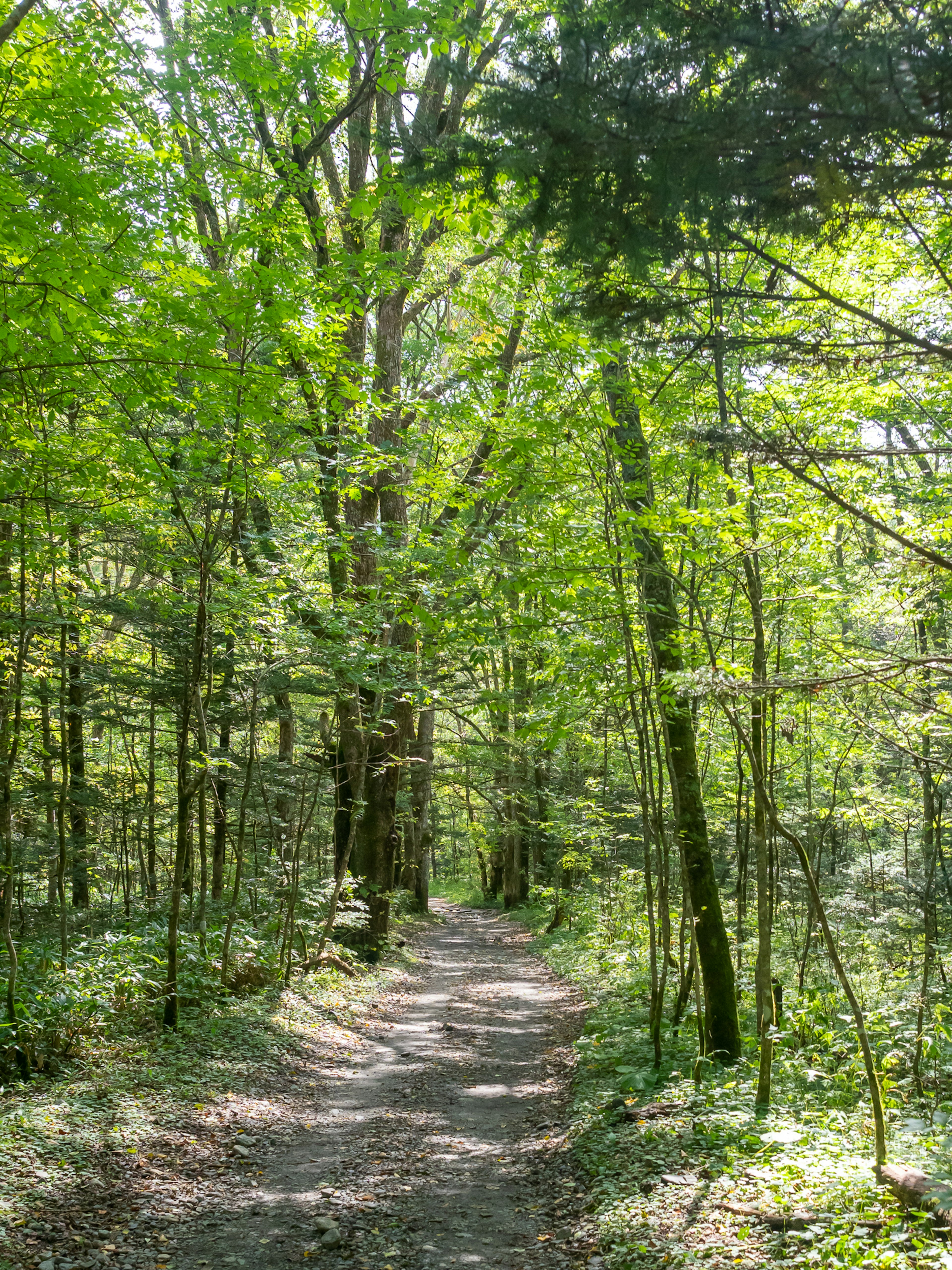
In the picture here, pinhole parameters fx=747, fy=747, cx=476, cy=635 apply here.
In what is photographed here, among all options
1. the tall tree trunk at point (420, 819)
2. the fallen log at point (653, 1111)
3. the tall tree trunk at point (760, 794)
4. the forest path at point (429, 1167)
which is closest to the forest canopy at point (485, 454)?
the tall tree trunk at point (760, 794)

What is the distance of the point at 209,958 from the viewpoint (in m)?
8.59

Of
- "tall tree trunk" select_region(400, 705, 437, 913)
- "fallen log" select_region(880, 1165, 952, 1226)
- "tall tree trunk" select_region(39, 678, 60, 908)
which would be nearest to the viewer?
"fallen log" select_region(880, 1165, 952, 1226)

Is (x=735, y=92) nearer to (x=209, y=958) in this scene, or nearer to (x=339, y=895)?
(x=209, y=958)

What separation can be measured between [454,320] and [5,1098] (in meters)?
16.2

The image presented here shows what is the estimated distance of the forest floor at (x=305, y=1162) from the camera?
13.3 feet

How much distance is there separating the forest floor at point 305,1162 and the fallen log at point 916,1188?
5.43ft

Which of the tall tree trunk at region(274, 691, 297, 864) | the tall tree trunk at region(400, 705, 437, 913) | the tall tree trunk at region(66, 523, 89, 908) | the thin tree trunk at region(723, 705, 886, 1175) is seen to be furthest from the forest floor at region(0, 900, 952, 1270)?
the tall tree trunk at region(400, 705, 437, 913)

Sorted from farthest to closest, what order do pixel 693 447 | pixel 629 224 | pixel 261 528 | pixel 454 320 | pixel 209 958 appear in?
1. pixel 454 320
2. pixel 261 528
3. pixel 209 958
4. pixel 693 447
5. pixel 629 224

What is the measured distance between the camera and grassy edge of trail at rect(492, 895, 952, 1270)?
3.54 meters

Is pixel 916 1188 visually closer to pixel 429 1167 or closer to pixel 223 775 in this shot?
pixel 429 1167

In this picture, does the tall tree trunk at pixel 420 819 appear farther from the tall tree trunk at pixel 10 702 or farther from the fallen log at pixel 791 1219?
the fallen log at pixel 791 1219

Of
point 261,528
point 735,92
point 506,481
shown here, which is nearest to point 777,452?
point 735,92

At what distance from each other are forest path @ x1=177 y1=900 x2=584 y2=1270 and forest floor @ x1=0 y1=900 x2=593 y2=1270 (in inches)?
0.6

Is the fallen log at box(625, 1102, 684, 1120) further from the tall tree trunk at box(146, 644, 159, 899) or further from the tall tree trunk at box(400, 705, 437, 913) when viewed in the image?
the tall tree trunk at box(400, 705, 437, 913)
